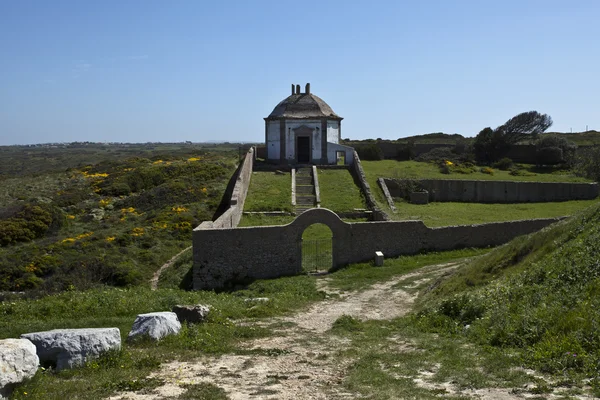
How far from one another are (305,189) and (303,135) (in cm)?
692

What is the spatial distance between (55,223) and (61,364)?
28976mm

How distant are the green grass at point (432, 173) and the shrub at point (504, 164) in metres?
1.27

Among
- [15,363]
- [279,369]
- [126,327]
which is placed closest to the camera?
[15,363]

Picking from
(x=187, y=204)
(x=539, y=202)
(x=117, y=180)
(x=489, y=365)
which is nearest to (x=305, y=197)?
(x=187, y=204)

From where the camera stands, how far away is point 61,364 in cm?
880

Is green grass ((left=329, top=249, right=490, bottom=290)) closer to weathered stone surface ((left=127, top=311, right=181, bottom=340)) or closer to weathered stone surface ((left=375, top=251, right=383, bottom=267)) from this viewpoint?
weathered stone surface ((left=375, top=251, right=383, bottom=267))

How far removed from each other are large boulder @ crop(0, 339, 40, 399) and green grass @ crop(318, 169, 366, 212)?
22475 millimetres

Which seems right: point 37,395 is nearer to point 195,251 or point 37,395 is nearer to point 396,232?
point 195,251

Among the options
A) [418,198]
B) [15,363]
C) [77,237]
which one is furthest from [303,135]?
[15,363]

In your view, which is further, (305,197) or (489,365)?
(305,197)

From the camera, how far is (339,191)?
33.7 m

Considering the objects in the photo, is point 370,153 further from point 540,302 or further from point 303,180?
point 540,302

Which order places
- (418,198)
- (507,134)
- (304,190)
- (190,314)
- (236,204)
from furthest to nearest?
1. (507,134)
2. (418,198)
3. (304,190)
4. (236,204)
5. (190,314)

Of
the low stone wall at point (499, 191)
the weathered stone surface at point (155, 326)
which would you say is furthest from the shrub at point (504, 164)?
the weathered stone surface at point (155, 326)
